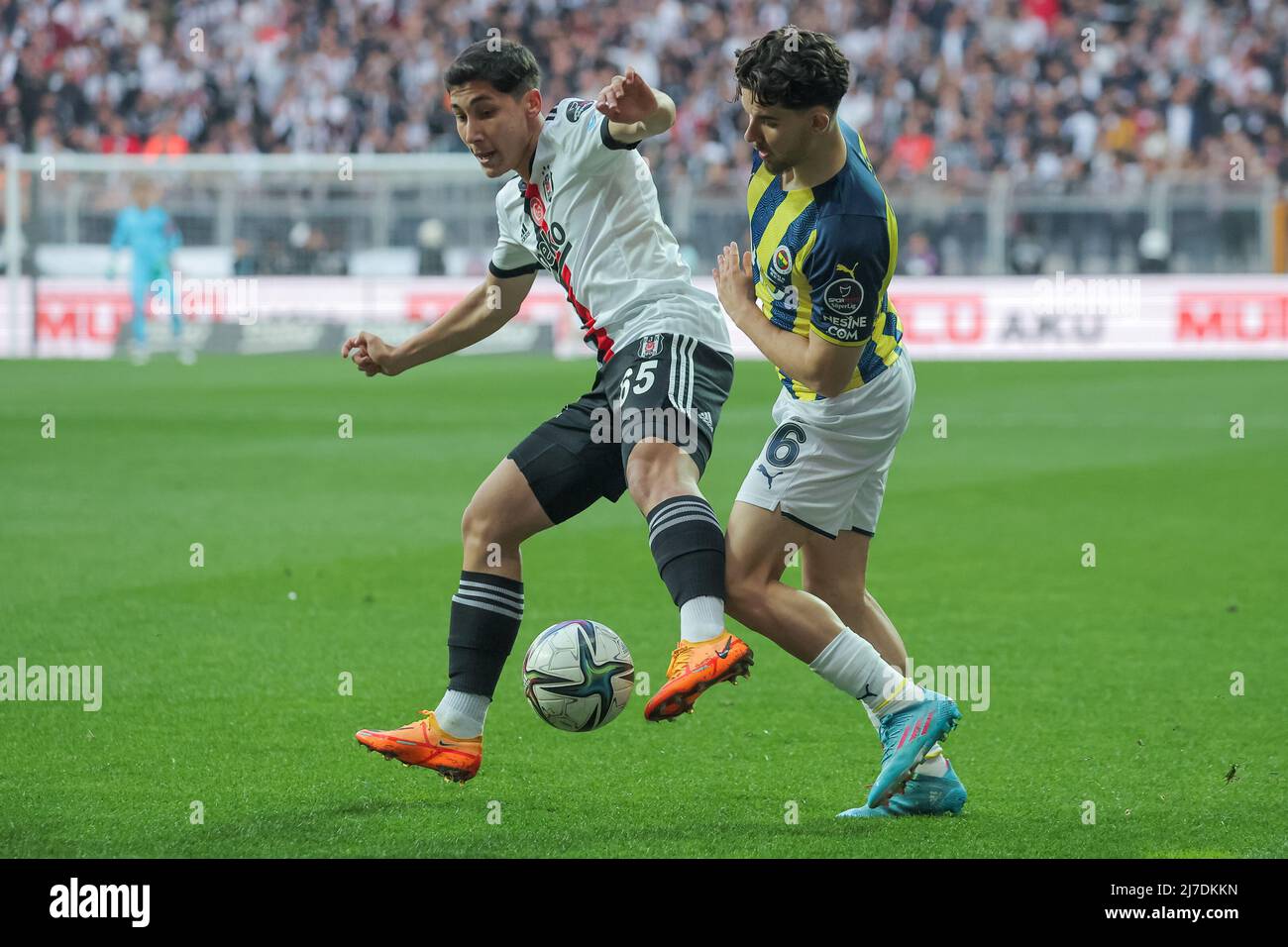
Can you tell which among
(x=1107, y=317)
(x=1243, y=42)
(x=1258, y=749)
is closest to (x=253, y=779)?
(x=1258, y=749)

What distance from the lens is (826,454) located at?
182 inches

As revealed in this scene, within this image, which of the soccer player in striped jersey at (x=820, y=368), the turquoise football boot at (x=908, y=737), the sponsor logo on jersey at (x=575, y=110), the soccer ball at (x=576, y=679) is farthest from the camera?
the sponsor logo on jersey at (x=575, y=110)

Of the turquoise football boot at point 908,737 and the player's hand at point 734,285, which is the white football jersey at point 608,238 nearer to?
the player's hand at point 734,285

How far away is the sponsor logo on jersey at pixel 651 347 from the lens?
15.9ft

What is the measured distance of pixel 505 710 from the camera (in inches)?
237

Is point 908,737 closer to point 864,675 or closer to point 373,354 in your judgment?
point 864,675

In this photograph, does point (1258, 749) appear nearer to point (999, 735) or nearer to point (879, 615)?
point (999, 735)

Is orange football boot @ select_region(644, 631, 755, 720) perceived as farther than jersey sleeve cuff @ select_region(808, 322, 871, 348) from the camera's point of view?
No

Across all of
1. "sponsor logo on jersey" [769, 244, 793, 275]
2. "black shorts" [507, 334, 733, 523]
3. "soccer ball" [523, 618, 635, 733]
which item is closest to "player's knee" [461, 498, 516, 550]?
"black shorts" [507, 334, 733, 523]

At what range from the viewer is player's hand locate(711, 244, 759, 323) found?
4.54 metres

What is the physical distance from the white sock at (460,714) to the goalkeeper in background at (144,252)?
62.2ft

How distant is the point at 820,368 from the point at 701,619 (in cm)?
69

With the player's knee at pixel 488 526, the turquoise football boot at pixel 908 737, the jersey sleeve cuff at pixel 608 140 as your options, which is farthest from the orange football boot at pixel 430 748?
the jersey sleeve cuff at pixel 608 140

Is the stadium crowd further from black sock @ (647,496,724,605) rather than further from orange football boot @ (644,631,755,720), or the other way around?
orange football boot @ (644,631,755,720)
